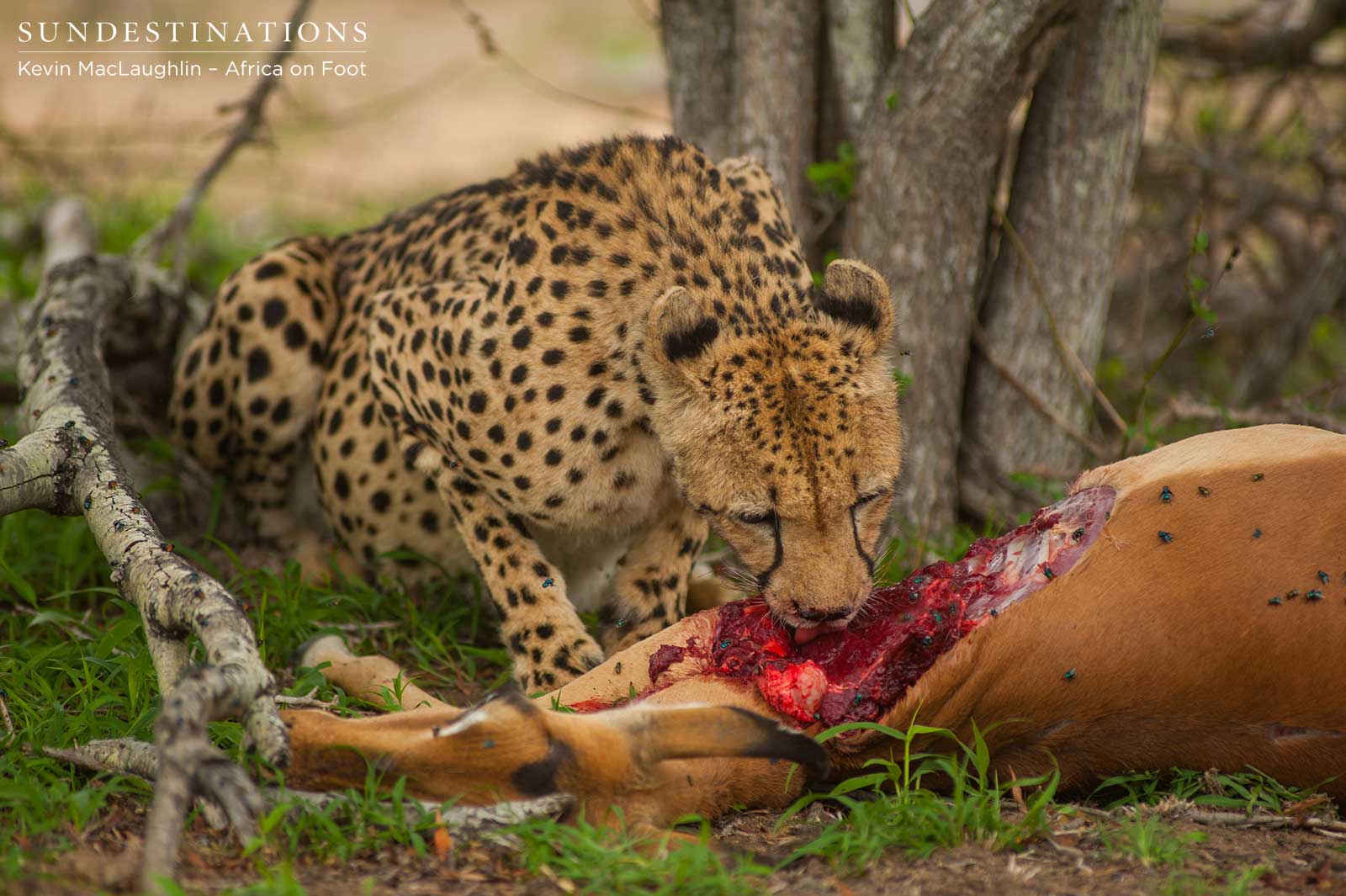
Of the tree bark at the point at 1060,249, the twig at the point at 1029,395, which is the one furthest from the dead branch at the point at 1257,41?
the twig at the point at 1029,395

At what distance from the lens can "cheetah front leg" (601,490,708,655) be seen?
155 inches

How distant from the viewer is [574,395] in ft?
11.7

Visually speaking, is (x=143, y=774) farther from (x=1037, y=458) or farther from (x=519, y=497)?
(x=1037, y=458)

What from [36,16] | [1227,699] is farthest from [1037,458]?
[36,16]

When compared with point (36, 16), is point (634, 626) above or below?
below

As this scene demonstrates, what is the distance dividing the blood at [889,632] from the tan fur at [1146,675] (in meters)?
0.06

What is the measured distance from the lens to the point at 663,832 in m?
2.67

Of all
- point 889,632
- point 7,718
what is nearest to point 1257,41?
point 889,632

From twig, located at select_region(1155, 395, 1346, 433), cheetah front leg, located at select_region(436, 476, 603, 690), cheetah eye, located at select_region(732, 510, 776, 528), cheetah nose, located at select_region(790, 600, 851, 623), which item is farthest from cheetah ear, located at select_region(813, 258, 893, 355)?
twig, located at select_region(1155, 395, 1346, 433)

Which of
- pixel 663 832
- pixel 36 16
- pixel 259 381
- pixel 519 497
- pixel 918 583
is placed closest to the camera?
pixel 663 832

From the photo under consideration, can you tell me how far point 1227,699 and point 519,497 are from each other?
1.92 metres

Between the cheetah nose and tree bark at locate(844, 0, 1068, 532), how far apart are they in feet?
4.24

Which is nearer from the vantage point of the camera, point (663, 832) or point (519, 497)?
point (663, 832)

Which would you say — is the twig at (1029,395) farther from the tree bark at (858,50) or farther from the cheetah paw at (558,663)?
the cheetah paw at (558,663)
